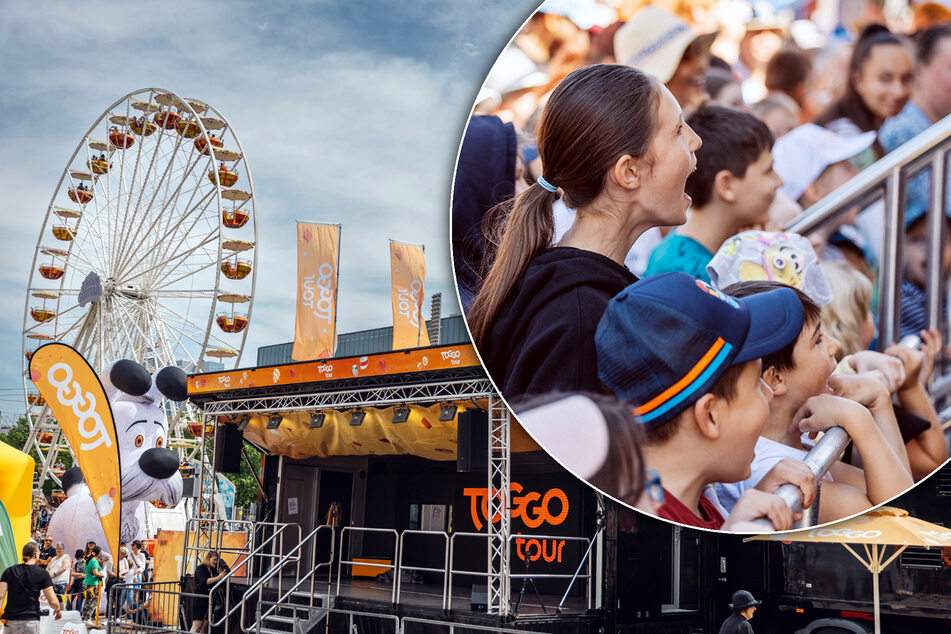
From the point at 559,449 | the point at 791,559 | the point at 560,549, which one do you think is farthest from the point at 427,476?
the point at 559,449

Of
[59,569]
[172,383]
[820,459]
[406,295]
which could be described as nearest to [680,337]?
[820,459]

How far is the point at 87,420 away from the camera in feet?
38.6

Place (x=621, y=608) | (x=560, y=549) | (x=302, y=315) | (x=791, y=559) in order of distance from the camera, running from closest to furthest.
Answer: (x=791, y=559) < (x=621, y=608) < (x=560, y=549) < (x=302, y=315)

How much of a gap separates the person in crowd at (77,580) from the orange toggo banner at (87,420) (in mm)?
1157

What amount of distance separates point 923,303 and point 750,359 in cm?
35

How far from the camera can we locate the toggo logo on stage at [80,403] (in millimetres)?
11617

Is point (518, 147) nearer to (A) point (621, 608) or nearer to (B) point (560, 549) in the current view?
(A) point (621, 608)

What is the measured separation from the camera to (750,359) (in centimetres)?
187

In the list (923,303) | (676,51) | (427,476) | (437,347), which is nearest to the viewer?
(923,303)

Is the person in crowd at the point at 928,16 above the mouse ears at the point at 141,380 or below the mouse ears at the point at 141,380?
below

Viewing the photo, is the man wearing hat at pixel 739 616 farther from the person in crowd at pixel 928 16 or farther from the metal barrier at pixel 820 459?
the person in crowd at pixel 928 16

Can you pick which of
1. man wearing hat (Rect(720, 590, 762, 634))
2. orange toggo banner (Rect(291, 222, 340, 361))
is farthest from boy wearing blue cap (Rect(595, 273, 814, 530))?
orange toggo banner (Rect(291, 222, 340, 361))

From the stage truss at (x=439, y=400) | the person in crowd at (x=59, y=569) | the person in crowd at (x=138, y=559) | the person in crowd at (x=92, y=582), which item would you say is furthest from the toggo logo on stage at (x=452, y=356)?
the person in crowd at (x=138, y=559)

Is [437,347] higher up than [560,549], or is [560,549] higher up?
[437,347]
